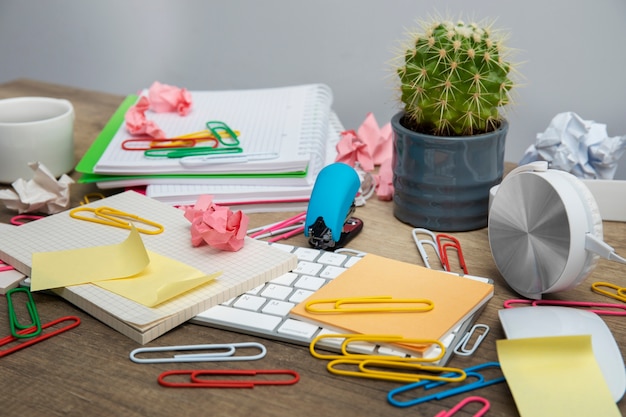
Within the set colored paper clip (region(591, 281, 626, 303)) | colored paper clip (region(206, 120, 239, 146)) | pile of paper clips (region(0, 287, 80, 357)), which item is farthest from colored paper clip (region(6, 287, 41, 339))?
colored paper clip (region(591, 281, 626, 303))

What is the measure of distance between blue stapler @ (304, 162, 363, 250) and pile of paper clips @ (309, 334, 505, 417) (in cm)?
23

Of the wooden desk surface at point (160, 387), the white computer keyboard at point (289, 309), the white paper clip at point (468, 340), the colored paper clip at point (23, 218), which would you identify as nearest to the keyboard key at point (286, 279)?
the white computer keyboard at point (289, 309)

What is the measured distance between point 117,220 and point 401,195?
0.40 metres

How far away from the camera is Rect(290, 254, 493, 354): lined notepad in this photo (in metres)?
0.76

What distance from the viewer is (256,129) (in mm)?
1263

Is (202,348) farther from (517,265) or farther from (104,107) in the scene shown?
(104,107)

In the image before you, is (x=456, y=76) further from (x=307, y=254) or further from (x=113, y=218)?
(x=113, y=218)

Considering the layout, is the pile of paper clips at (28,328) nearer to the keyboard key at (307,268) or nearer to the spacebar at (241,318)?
the spacebar at (241,318)

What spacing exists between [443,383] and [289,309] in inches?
7.7

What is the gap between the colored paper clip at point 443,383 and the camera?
674mm

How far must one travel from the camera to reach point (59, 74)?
261cm

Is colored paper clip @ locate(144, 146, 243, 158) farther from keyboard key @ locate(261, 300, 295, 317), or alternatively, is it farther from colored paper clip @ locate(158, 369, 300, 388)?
colored paper clip @ locate(158, 369, 300, 388)

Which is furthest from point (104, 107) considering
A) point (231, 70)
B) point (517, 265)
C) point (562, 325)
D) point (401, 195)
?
point (562, 325)

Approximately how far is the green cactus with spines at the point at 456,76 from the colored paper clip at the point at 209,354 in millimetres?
411
